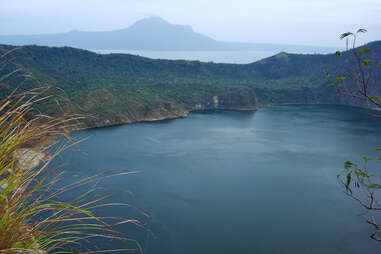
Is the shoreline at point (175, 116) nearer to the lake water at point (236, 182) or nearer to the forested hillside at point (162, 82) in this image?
the forested hillside at point (162, 82)

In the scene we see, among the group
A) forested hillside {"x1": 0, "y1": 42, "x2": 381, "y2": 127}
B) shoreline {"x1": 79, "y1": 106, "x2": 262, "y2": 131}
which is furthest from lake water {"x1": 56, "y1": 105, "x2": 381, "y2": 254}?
forested hillside {"x1": 0, "y1": 42, "x2": 381, "y2": 127}

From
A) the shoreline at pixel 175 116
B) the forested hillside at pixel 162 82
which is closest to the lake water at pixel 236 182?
the shoreline at pixel 175 116

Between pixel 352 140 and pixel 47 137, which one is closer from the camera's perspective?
pixel 47 137

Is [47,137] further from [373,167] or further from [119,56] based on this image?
[119,56]

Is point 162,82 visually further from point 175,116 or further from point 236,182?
point 236,182

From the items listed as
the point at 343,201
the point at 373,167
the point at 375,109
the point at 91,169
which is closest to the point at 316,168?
the point at 373,167

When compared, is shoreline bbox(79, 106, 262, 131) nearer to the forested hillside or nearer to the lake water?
the forested hillside

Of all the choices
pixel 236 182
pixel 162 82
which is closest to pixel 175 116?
pixel 162 82
